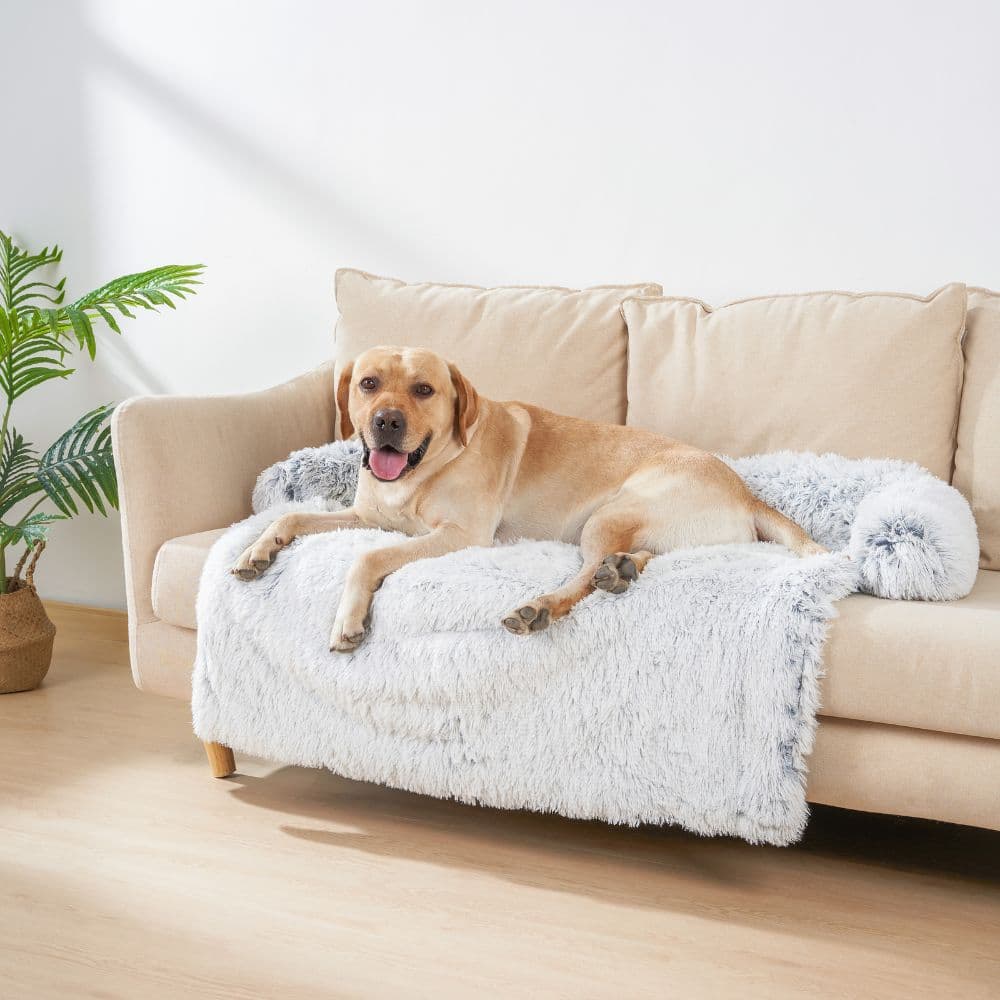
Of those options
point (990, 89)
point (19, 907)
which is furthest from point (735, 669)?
point (990, 89)

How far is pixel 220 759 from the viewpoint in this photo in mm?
2277

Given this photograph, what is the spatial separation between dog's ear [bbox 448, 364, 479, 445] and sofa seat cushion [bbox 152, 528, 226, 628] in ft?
1.96

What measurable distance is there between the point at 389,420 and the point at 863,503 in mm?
933

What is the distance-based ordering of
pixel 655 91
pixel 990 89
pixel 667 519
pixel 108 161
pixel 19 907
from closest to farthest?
pixel 19 907 < pixel 667 519 < pixel 990 89 < pixel 655 91 < pixel 108 161

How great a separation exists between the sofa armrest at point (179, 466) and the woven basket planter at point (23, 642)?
0.63 metres

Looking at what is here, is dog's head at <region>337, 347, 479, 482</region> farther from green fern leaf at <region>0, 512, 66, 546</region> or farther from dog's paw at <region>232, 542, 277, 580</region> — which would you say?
green fern leaf at <region>0, 512, 66, 546</region>

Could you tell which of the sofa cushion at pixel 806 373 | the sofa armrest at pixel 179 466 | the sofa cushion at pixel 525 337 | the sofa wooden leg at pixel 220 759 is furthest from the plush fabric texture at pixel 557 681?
the sofa cushion at pixel 525 337

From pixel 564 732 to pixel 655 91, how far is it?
1872 millimetres

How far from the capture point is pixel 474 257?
10.4 ft

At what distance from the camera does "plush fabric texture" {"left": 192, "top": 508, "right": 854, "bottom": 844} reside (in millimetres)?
1734

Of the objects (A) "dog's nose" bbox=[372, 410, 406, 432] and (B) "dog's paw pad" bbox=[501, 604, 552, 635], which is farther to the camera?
(A) "dog's nose" bbox=[372, 410, 406, 432]

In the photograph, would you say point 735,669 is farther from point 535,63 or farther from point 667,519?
point 535,63

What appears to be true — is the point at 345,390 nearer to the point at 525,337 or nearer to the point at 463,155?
the point at 525,337

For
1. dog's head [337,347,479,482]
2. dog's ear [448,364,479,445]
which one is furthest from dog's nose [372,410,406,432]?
dog's ear [448,364,479,445]
